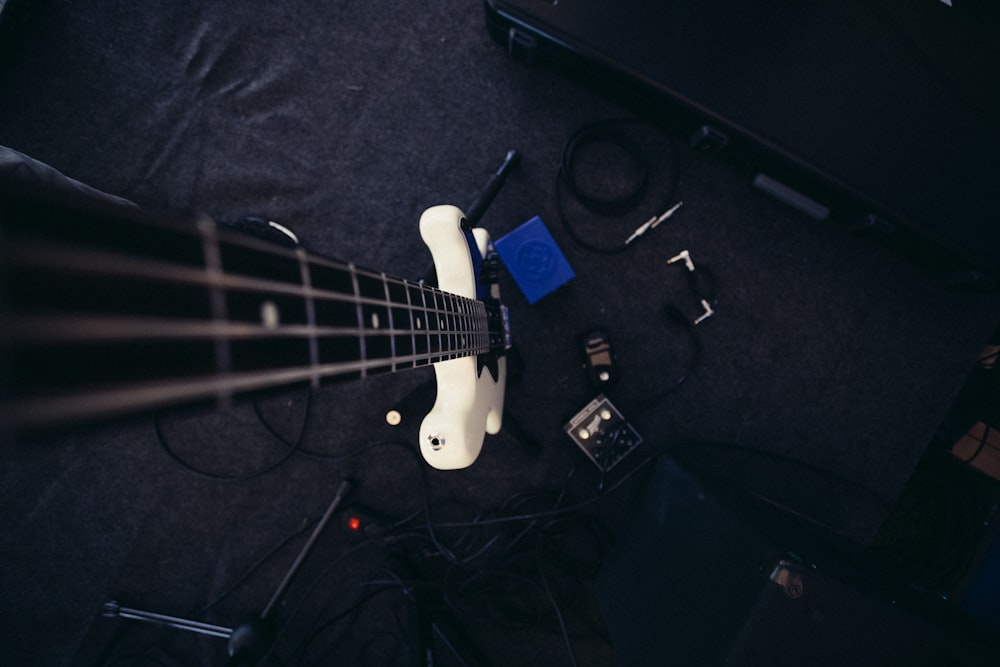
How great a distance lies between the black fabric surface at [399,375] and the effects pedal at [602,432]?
0.18 feet

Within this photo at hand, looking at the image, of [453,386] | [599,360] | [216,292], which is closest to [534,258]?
[599,360]

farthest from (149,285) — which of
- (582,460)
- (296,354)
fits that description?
(582,460)

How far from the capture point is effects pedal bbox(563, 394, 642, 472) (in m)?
1.04

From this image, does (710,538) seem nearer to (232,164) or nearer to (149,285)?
(149,285)

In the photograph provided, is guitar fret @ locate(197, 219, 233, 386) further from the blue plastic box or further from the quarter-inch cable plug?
the quarter-inch cable plug

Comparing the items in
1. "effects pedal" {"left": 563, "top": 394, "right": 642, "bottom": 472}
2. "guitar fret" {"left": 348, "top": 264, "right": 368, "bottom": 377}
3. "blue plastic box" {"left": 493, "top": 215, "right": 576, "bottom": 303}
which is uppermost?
"blue plastic box" {"left": 493, "top": 215, "right": 576, "bottom": 303}

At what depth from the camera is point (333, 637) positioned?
1.09 metres

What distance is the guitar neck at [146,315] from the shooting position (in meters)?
0.19

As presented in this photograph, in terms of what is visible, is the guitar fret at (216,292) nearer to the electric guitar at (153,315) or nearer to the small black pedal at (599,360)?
the electric guitar at (153,315)

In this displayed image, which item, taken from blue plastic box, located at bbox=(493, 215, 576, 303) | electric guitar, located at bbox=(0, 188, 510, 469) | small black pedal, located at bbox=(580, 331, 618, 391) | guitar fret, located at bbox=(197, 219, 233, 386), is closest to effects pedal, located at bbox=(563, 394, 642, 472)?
small black pedal, located at bbox=(580, 331, 618, 391)

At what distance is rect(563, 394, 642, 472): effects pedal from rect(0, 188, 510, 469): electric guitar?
0.72 metres

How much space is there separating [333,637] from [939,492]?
1.44 metres

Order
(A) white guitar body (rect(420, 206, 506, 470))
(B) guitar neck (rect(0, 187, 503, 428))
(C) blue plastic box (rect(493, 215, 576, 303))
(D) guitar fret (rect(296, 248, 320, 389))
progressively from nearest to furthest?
(B) guitar neck (rect(0, 187, 503, 428))
(D) guitar fret (rect(296, 248, 320, 389))
(A) white guitar body (rect(420, 206, 506, 470))
(C) blue plastic box (rect(493, 215, 576, 303))

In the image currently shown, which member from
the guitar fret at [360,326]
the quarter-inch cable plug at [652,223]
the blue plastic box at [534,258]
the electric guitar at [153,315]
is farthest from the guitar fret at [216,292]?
the quarter-inch cable plug at [652,223]
